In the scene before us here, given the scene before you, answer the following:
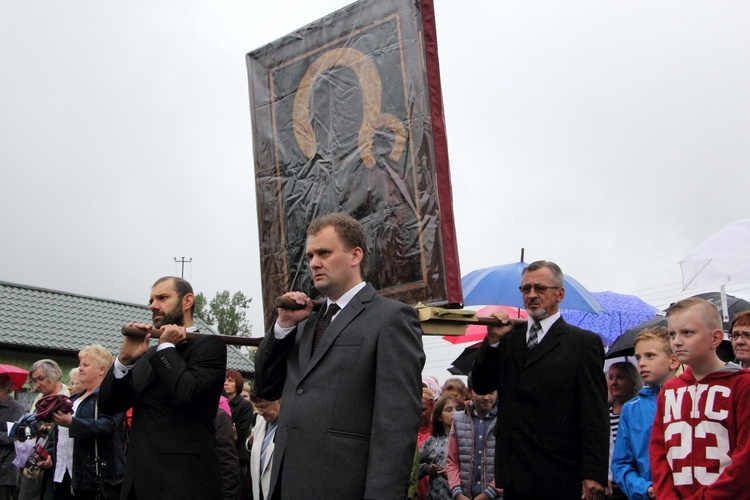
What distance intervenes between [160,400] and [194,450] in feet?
1.17

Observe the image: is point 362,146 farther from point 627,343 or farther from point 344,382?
point 627,343

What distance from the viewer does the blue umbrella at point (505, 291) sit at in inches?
369

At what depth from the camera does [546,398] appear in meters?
4.77

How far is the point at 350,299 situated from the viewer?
4141mm

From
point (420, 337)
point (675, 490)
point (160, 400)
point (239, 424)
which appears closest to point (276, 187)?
point (160, 400)

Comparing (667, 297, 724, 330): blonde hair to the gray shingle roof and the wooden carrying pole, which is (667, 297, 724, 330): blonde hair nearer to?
the wooden carrying pole

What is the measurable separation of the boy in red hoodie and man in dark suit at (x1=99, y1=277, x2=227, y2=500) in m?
2.52

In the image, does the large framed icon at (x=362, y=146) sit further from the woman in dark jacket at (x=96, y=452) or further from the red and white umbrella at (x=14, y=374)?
the red and white umbrella at (x=14, y=374)

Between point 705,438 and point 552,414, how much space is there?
81 centimetres

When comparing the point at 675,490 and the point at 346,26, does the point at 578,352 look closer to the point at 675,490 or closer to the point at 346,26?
the point at 675,490

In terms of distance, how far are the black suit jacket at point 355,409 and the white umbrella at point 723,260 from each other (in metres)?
6.08

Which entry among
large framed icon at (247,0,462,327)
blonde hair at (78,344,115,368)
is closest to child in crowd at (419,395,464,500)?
large framed icon at (247,0,462,327)

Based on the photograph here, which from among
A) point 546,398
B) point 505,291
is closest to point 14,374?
point 505,291

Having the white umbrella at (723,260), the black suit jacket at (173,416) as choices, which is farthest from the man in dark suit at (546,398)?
the white umbrella at (723,260)
